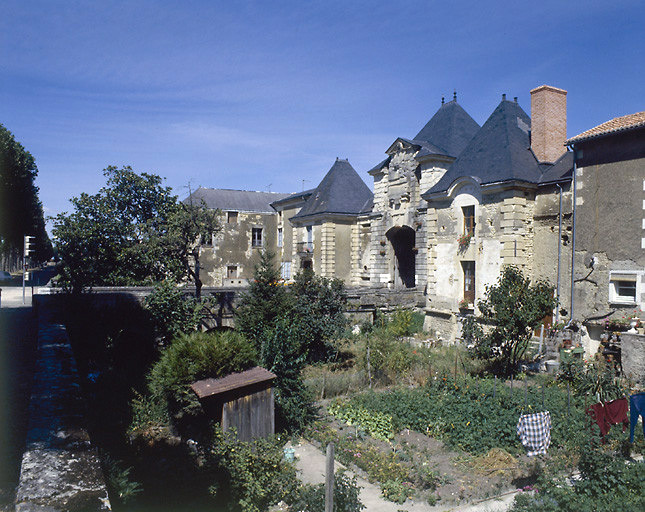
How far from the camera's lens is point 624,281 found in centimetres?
1316

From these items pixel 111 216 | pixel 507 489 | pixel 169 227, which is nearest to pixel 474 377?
pixel 507 489

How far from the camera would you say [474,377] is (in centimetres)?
1212

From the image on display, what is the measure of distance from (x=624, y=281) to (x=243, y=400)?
37.3 ft

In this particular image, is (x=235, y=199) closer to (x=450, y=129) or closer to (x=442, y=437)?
(x=450, y=129)

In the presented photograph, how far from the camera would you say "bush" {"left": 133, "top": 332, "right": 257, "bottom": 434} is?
297 inches

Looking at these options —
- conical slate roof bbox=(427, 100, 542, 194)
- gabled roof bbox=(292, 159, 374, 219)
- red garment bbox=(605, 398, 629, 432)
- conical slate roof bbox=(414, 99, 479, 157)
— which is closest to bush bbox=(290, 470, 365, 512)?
red garment bbox=(605, 398, 629, 432)

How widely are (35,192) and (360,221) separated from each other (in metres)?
26.1

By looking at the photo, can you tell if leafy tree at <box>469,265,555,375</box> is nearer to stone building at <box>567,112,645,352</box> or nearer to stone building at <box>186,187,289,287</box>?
stone building at <box>567,112,645,352</box>

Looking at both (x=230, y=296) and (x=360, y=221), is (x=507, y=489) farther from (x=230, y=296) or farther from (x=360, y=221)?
(x=360, y=221)

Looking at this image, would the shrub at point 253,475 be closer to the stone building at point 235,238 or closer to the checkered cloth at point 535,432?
the checkered cloth at point 535,432

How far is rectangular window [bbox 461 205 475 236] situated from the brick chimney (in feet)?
9.45

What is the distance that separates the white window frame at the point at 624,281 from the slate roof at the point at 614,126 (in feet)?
12.7

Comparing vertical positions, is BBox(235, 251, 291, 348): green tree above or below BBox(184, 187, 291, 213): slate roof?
below

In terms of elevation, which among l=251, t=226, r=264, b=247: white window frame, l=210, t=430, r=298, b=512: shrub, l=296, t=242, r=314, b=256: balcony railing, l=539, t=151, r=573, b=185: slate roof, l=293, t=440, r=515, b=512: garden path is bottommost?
l=293, t=440, r=515, b=512: garden path
